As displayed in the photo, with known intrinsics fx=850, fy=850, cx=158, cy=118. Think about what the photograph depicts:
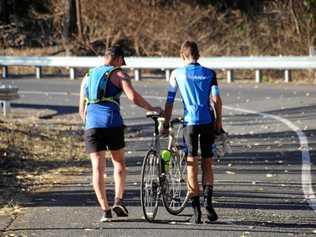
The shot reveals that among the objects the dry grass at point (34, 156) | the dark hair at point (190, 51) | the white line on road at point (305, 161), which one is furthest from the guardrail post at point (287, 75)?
the dark hair at point (190, 51)

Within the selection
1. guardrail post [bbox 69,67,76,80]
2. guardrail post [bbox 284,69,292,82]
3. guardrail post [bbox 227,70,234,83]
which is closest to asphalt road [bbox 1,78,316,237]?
guardrail post [bbox 284,69,292,82]

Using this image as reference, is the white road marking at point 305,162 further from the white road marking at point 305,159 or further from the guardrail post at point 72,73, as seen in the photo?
the guardrail post at point 72,73

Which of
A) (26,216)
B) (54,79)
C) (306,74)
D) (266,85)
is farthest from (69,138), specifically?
(54,79)

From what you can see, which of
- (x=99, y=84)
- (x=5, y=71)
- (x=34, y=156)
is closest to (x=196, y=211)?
(x=99, y=84)

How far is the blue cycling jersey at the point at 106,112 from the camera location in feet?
29.1

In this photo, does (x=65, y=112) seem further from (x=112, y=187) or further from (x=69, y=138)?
(x=112, y=187)

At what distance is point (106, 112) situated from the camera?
8.88m

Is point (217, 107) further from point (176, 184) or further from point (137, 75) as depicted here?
point (137, 75)

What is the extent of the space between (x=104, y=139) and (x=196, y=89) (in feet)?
3.66

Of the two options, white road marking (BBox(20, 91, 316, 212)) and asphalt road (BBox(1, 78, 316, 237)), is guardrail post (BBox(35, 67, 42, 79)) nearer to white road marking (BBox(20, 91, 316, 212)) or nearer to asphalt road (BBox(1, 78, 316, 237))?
asphalt road (BBox(1, 78, 316, 237))

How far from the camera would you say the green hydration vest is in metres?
8.83

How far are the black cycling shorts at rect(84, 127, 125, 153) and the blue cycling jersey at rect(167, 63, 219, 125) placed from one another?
75 centimetres

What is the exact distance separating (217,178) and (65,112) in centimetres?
1014

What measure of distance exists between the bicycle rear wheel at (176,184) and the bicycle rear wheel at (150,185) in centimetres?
11
